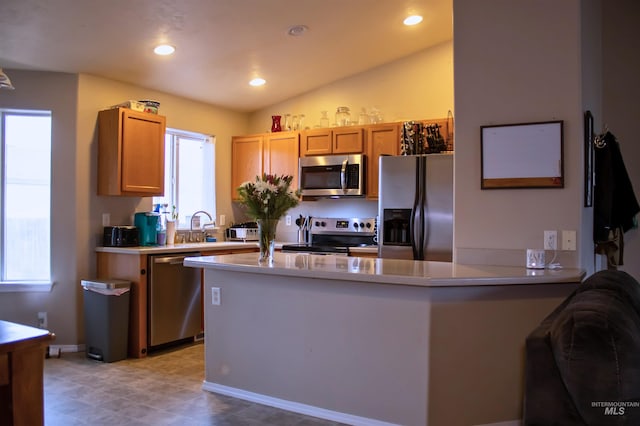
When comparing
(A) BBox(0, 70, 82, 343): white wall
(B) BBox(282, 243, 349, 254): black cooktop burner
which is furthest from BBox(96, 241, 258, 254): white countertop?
(B) BBox(282, 243, 349, 254): black cooktop burner

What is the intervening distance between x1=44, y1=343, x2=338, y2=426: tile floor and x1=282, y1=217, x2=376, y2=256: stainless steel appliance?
1.82m

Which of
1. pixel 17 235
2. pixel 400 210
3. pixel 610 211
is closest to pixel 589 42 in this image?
pixel 610 211

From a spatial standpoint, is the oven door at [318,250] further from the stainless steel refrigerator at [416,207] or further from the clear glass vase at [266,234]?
the clear glass vase at [266,234]

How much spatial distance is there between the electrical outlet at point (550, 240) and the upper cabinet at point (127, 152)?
3.48 m

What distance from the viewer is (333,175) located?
508 cm

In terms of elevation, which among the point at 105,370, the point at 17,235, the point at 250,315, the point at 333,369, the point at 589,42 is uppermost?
the point at 589,42

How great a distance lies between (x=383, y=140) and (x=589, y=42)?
2174mm

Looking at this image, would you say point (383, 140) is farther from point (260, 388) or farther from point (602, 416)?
point (602, 416)

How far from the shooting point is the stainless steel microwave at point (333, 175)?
495cm

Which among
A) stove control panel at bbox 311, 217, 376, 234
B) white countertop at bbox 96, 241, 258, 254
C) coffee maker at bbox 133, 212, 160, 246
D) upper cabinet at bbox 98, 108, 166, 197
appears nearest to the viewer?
white countertop at bbox 96, 241, 258, 254

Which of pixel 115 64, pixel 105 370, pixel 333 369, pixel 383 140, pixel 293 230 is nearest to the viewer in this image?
pixel 333 369

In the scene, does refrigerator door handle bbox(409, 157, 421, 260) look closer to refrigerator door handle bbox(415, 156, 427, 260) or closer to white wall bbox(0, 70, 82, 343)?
refrigerator door handle bbox(415, 156, 427, 260)

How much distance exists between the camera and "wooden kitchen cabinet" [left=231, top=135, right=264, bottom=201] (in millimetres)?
5744

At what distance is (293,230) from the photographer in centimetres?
586
